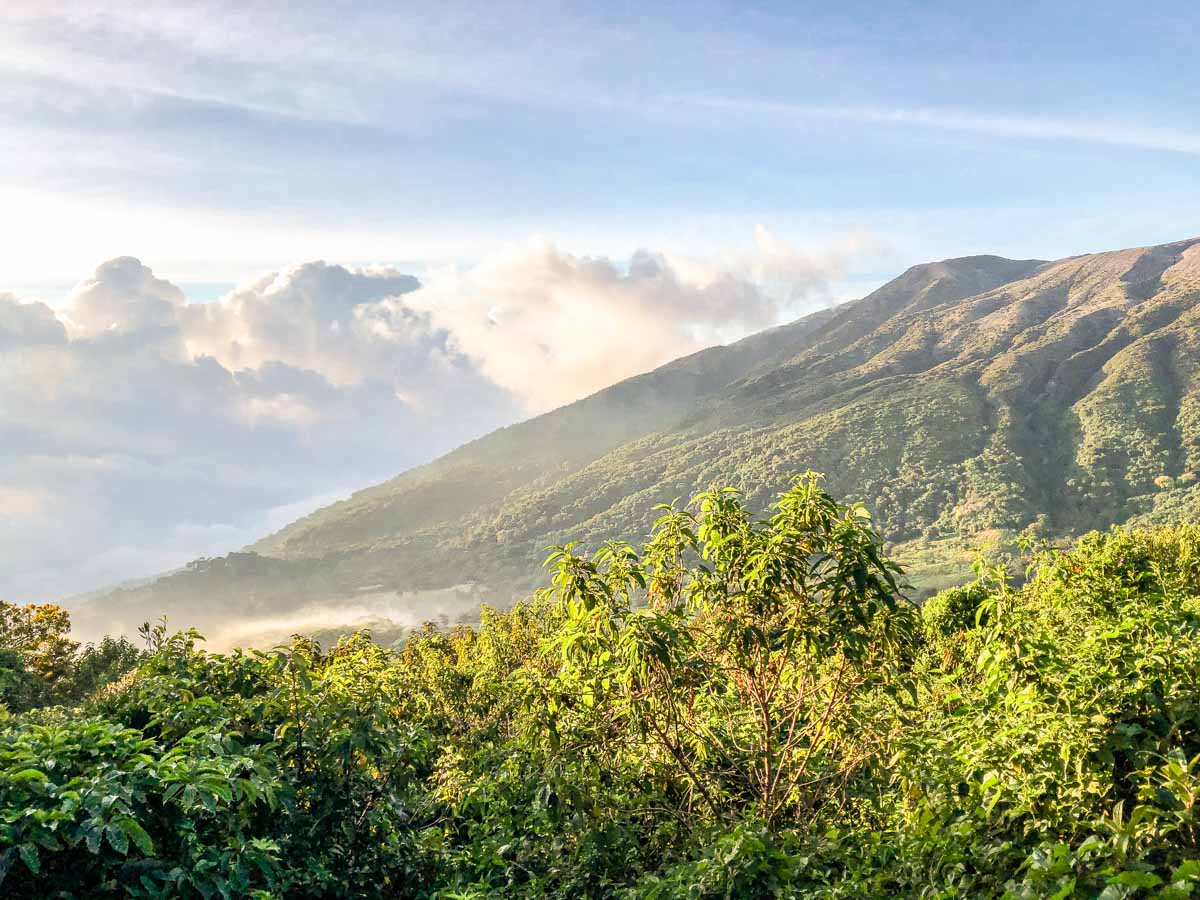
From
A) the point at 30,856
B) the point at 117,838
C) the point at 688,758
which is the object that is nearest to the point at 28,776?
the point at 30,856

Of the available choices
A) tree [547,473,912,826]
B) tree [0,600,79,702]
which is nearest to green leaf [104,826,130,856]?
tree [547,473,912,826]

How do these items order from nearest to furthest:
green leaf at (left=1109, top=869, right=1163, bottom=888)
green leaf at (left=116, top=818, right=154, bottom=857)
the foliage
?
green leaf at (left=1109, top=869, right=1163, bottom=888) < green leaf at (left=116, top=818, right=154, bottom=857) < the foliage

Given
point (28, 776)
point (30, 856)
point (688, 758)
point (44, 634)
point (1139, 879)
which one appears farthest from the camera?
point (44, 634)

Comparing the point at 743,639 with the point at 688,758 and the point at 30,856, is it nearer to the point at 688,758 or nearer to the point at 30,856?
the point at 688,758

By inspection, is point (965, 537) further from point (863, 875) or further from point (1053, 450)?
point (863, 875)

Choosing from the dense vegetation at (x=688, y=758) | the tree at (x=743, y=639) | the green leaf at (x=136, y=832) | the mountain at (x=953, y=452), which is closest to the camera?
the green leaf at (x=136, y=832)

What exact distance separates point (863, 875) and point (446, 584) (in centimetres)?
18711

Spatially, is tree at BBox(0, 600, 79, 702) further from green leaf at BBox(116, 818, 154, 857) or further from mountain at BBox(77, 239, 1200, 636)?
mountain at BBox(77, 239, 1200, 636)

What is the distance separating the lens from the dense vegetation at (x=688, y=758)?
368 cm

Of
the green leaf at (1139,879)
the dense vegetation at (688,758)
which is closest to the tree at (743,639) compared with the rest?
the dense vegetation at (688,758)

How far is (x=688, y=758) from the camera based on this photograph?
6473 mm

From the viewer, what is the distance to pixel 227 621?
197m

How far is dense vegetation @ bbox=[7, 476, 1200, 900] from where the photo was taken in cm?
368

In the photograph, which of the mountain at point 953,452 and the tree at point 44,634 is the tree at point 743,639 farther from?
the mountain at point 953,452
